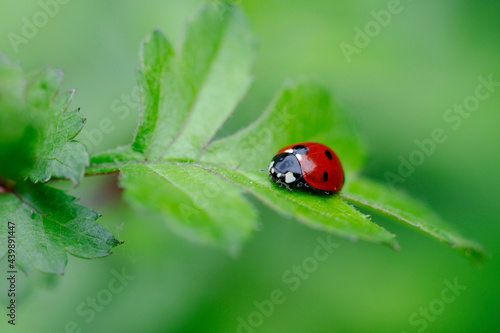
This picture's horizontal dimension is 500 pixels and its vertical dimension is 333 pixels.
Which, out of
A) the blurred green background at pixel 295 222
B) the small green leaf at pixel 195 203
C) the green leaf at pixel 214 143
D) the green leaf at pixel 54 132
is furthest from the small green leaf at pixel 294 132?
the green leaf at pixel 54 132

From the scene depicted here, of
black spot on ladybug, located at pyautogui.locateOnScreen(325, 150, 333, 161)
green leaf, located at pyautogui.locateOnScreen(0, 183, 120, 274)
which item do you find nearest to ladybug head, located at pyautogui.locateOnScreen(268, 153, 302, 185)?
black spot on ladybug, located at pyautogui.locateOnScreen(325, 150, 333, 161)

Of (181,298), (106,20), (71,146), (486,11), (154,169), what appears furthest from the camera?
(486,11)

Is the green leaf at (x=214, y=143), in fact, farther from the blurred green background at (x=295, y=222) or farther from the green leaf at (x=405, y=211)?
the blurred green background at (x=295, y=222)

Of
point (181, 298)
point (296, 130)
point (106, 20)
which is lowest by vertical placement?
point (181, 298)

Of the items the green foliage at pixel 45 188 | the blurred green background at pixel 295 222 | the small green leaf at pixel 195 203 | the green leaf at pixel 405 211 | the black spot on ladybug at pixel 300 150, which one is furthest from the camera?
the blurred green background at pixel 295 222

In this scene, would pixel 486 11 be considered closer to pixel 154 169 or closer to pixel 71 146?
pixel 154 169

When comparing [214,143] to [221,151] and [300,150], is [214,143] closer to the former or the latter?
[221,151]

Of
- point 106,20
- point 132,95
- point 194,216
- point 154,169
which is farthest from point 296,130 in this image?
point 106,20
